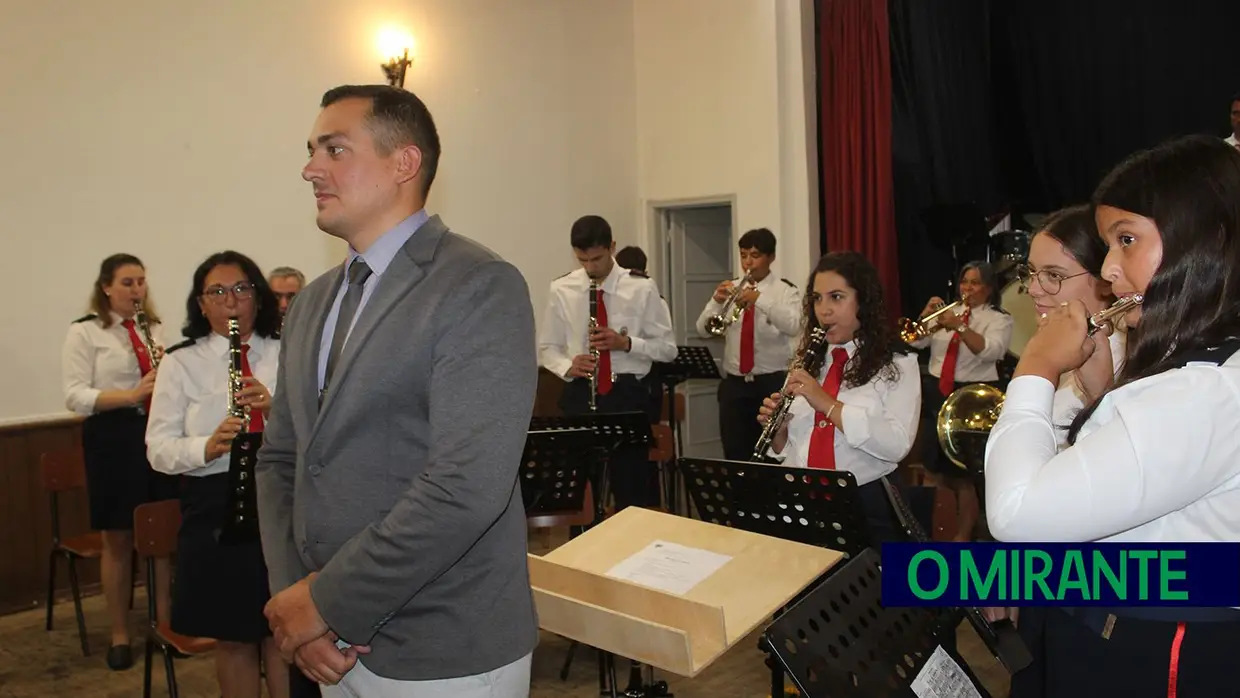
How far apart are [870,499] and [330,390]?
6.86ft

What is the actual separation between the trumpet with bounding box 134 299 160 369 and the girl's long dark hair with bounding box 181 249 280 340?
1446mm

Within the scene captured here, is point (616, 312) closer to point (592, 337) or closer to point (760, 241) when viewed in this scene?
point (592, 337)

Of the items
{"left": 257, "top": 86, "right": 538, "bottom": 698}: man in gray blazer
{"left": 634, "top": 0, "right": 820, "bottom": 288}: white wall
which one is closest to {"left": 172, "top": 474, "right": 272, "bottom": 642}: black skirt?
{"left": 257, "top": 86, "right": 538, "bottom": 698}: man in gray blazer

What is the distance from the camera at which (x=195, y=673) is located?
4.25 metres

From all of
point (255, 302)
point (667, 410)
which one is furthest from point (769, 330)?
point (255, 302)

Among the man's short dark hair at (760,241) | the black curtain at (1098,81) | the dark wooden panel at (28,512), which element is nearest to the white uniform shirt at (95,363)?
the dark wooden panel at (28,512)

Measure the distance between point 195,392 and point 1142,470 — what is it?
2877mm

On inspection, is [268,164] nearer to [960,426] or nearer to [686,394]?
[686,394]

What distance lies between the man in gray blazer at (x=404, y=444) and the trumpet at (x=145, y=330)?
327cm

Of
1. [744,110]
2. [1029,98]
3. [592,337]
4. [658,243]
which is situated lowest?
[592,337]

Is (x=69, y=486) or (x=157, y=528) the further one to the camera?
(x=69, y=486)

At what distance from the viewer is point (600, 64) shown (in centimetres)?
803

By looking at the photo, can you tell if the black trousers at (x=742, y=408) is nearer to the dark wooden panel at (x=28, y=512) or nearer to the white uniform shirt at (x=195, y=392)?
the white uniform shirt at (x=195, y=392)

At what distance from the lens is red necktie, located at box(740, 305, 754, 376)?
6.39m
